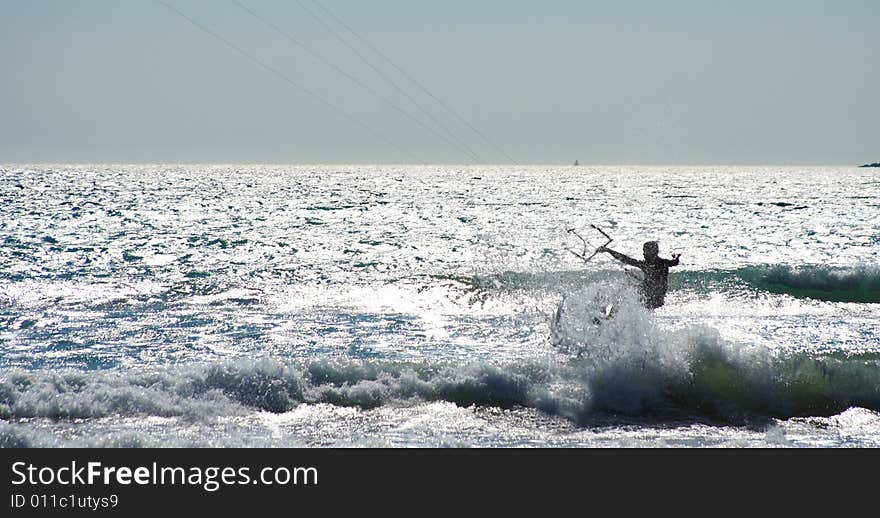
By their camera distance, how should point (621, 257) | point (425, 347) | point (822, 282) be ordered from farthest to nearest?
1. point (822, 282)
2. point (425, 347)
3. point (621, 257)

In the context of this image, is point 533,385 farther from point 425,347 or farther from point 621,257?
A: point 425,347

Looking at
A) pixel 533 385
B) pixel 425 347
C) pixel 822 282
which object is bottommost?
pixel 533 385

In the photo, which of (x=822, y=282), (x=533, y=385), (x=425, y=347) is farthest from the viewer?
(x=822, y=282)

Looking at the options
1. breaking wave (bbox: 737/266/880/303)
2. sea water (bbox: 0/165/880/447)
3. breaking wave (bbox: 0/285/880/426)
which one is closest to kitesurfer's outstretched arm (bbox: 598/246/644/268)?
sea water (bbox: 0/165/880/447)

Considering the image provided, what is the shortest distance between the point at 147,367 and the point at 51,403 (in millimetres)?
2694

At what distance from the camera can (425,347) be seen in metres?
16.6

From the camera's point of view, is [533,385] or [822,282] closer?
[533,385]

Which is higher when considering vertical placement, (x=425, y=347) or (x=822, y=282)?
(x=822, y=282)

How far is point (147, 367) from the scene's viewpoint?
1477 centimetres

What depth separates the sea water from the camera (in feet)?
38.7

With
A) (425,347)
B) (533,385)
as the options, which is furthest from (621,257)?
(425,347)

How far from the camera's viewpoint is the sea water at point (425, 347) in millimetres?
11781
